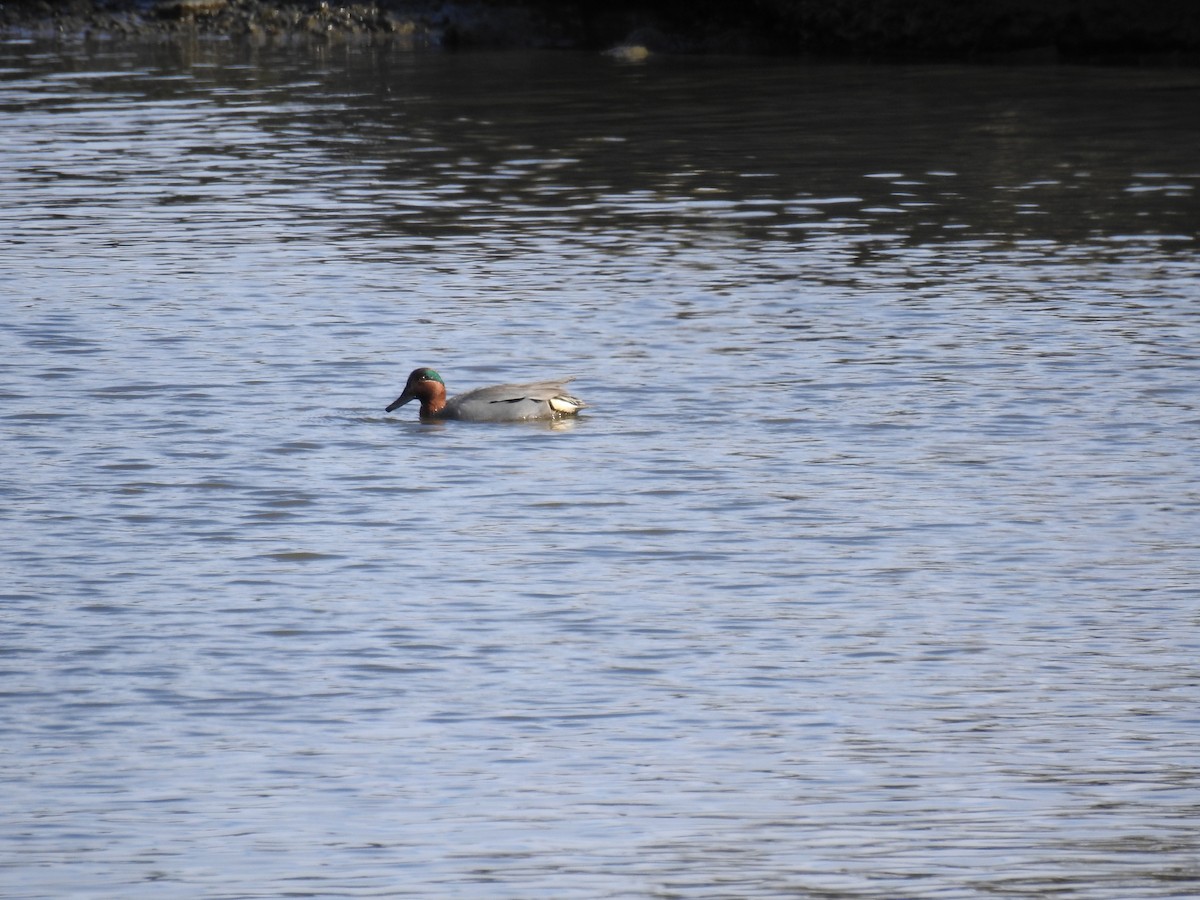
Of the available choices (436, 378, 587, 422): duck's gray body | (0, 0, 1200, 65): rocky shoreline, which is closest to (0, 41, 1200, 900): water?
(436, 378, 587, 422): duck's gray body

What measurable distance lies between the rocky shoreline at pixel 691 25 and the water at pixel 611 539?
14534 millimetres

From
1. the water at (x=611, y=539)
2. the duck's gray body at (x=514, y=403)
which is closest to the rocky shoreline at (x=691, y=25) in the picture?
the water at (x=611, y=539)

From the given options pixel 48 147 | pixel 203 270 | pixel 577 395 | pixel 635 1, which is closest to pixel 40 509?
pixel 577 395

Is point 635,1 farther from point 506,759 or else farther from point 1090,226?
point 506,759

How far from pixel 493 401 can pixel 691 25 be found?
3129 cm

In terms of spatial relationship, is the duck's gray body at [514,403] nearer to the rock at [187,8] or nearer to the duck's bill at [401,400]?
the duck's bill at [401,400]

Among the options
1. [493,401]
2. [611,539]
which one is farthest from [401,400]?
[611,539]

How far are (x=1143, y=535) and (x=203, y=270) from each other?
1173 cm

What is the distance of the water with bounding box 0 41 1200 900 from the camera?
29.3 ft

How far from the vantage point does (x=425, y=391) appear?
1612 cm

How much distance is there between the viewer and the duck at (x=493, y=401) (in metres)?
15.9

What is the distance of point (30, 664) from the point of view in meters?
10.9

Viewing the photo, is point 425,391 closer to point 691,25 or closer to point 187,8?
point 691,25

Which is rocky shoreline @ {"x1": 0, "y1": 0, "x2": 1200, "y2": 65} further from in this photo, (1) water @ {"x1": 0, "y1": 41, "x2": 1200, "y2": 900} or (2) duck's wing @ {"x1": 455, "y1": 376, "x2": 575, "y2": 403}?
(2) duck's wing @ {"x1": 455, "y1": 376, "x2": 575, "y2": 403}
